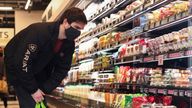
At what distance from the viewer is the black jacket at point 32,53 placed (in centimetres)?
301

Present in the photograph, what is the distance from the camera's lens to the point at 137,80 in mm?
3898

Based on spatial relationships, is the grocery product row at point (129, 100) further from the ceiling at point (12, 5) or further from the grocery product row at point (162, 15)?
the ceiling at point (12, 5)

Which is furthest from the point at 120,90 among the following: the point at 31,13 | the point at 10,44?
the point at 31,13

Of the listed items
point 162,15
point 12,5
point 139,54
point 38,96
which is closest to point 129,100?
point 139,54

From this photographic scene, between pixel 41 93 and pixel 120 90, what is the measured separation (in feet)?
5.10

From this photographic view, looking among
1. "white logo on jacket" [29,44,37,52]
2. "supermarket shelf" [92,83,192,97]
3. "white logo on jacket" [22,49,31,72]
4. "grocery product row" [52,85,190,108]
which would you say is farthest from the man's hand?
"supermarket shelf" [92,83,192,97]

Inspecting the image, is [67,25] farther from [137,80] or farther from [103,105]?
[103,105]

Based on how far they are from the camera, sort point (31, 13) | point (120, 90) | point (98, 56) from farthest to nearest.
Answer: point (31, 13)
point (98, 56)
point (120, 90)

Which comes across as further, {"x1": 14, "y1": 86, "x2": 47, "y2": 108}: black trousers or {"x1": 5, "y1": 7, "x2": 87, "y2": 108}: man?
{"x1": 14, "y1": 86, "x2": 47, "y2": 108}: black trousers

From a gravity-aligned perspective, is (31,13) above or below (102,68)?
above

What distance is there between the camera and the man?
3.02 meters

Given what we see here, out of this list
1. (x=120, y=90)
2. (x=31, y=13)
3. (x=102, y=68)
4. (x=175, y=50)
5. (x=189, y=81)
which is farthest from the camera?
(x=31, y=13)

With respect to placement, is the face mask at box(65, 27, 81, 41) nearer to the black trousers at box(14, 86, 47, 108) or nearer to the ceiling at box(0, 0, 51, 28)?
the black trousers at box(14, 86, 47, 108)

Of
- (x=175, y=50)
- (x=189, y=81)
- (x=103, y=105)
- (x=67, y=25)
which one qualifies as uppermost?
(x=67, y=25)
